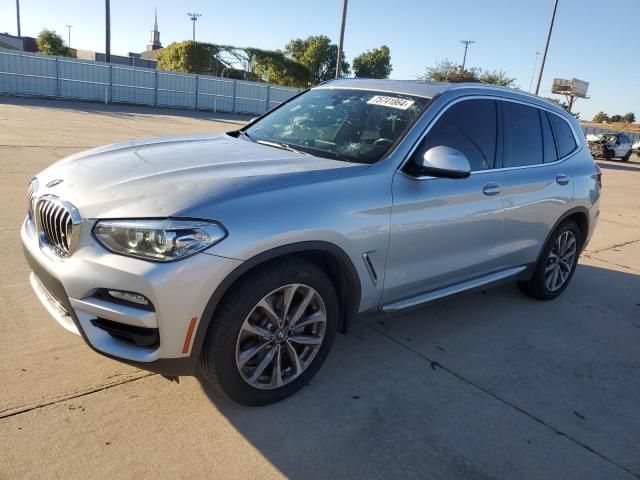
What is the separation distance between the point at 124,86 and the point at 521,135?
26.5 meters

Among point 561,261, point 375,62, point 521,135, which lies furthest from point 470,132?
point 375,62

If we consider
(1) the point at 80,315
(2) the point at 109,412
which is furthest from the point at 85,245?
(2) the point at 109,412

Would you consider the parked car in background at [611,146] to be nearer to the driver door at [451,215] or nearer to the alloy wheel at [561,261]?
the alloy wheel at [561,261]

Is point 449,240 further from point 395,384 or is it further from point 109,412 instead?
point 109,412

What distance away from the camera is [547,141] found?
15.2 ft

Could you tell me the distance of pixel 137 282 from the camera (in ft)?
7.77

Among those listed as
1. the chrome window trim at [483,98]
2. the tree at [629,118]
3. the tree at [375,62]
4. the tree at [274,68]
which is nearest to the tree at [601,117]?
the tree at [629,118]

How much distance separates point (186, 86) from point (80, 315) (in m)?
28.8

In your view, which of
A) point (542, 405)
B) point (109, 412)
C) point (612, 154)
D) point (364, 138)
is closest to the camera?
point (109, 412)

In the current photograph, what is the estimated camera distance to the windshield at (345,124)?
343 cm

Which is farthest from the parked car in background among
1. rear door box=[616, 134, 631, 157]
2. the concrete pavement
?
the concrete pavement

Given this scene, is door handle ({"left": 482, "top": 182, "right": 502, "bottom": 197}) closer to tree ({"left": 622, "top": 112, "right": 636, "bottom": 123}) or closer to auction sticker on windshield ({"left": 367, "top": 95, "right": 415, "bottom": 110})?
auction sticker on windshield ({"left": 367, "top": 95, "right": 415, "bottom": 110})

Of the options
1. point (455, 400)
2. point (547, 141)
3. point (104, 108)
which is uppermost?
point (547, 141)

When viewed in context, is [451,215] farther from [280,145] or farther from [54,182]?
[54,182]
